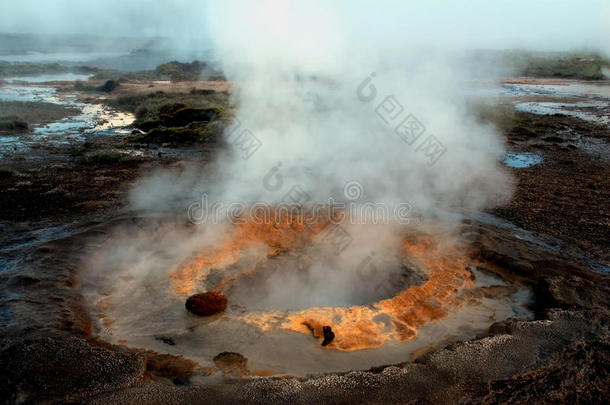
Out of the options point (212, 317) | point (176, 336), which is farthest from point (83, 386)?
point (212, 317)

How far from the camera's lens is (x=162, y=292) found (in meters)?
4.52

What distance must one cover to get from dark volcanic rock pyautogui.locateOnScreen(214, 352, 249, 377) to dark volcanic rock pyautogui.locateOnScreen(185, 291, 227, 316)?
2.07ft

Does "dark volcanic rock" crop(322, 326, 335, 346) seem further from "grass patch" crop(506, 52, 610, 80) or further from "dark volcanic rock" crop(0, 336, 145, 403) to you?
"grass patch" crop(506, 52, 610, 80)

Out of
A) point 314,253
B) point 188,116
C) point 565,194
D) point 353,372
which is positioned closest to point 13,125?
point 188,116

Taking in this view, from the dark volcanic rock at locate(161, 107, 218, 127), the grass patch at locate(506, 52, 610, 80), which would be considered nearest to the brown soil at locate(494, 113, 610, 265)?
the dark volcanic rock at locate(161, 107, 218, 127)

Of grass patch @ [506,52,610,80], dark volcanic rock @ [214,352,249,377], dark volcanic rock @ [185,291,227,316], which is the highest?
grass patch @ [506,52,610,80]

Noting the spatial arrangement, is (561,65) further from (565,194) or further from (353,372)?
(353,372)

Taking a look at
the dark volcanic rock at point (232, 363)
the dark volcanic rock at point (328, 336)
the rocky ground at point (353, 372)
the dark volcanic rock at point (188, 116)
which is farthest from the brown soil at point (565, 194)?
the dark volcanic rock at point (188, 116)

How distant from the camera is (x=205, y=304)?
13.5 feet

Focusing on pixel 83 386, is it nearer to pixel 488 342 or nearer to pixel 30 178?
pixel 488 342

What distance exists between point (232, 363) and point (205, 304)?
83 cm

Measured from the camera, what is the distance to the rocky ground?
2.96 metres

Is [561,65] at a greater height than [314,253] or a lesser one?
greater

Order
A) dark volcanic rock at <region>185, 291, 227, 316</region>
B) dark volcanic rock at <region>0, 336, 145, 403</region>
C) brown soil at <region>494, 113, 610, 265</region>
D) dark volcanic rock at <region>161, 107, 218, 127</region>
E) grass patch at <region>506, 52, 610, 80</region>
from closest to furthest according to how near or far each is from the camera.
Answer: dark volcanic rock at <region>0, 336, 145, 403</region> < dark volcanic rock at <region>185, 291, 227, 316</region> < brown soil at <region>494, 113, 610, 265</region> < dark volcanic rock at <region>161, 107, 218, 127</region> < grass patch at <region>506, 52, 610, 80</region>
